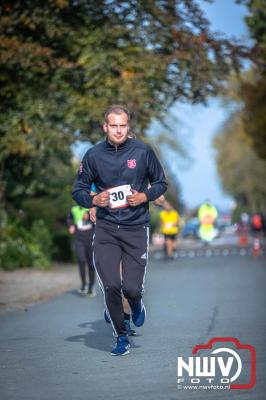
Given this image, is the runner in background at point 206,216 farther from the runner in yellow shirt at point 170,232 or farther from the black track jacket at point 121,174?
the black track jacket at point 121,174

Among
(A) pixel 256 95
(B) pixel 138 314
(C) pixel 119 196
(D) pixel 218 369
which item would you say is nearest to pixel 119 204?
(C) pixel 119 196

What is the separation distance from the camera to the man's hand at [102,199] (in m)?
8.51

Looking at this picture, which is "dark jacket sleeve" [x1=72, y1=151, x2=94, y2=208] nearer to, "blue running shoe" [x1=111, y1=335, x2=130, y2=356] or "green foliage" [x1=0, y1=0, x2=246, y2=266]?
"blue running shoe" [x1=111, y1=335, x2=130, y2=356]

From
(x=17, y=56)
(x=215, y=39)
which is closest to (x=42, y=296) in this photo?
(x=17, y=56)

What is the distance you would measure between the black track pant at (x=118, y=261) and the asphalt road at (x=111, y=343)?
1.49 feet

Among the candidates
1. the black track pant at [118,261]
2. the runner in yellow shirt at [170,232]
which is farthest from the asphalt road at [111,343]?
the runner in yellow shirt at [170,232]

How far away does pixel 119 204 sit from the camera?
28.5 feet

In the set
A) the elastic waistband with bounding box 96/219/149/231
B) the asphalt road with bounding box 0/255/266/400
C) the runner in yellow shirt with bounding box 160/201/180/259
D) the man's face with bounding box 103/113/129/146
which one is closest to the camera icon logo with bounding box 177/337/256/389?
the asphalt road with bounding box 0/255/266/400

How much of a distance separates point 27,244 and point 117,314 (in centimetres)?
1738

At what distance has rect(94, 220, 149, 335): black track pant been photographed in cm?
870

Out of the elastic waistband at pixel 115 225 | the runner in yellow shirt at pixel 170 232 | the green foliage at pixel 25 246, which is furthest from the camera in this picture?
the runner in yellow shirt at pixel 170 232


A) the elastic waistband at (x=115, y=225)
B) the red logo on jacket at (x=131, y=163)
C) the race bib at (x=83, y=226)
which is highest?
the red logo on jacket at (x=131, y=163)

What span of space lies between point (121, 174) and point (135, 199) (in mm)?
275

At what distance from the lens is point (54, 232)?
27.8 meters
